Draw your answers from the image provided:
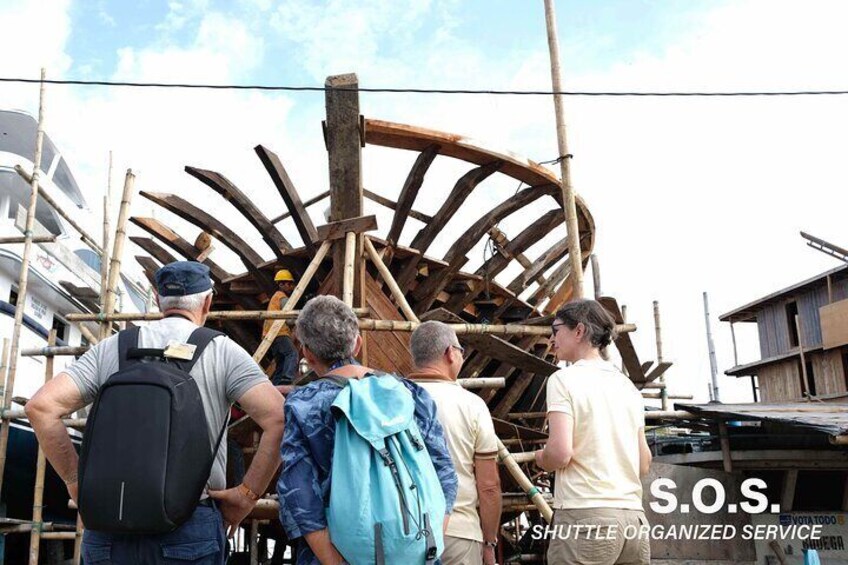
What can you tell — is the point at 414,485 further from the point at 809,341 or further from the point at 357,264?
the point at 809,341

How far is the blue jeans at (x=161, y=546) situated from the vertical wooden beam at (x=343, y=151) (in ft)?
13.0

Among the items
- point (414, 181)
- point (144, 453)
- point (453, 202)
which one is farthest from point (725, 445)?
point (144, 453)

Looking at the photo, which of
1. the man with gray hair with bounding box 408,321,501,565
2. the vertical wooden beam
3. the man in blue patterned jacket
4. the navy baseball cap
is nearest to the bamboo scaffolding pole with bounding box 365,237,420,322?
the vertical wooden beam

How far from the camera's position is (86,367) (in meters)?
2.69

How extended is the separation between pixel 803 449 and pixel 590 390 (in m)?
7.38

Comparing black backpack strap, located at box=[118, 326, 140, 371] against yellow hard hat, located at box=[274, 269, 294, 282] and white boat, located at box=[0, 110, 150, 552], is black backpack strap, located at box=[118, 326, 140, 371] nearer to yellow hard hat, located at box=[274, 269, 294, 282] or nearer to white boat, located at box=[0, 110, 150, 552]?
yellow hard hat, located at box=[274, 269, 294, 282]

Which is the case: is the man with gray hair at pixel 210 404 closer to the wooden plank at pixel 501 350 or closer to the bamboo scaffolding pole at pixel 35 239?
the wooden plank at pixel 501 350

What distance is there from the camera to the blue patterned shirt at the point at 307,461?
2.30 m

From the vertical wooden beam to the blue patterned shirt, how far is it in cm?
396

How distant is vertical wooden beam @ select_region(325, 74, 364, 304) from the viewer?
20.8ft

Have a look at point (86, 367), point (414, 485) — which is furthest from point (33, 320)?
point (414, 485)

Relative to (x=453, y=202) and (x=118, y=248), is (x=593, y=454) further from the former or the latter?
(x=118, y=248)

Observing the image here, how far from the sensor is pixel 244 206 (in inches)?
296

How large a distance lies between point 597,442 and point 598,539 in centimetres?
39
